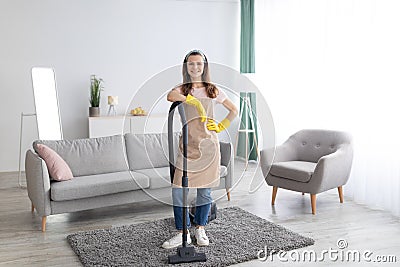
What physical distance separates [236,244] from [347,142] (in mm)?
1747

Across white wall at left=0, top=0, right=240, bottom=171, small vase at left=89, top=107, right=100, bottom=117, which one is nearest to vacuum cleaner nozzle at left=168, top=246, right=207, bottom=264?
small vase at left=89, top=107, right=100, bottom=117

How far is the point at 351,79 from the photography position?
4766 mm

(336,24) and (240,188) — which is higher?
(336,24)

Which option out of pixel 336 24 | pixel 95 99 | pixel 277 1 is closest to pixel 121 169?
pixel 95 99

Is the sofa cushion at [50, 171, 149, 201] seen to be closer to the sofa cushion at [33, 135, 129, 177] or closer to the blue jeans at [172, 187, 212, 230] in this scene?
the sofa cushion at [33, 135, 129, 177]

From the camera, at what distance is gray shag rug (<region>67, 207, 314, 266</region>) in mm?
3086

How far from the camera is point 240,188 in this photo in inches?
206

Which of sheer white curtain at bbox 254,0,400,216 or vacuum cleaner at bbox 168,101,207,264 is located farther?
sheer white curtain at bbox 254,0,400,216

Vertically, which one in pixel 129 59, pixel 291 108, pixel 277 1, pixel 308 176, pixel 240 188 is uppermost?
pixel 277 1

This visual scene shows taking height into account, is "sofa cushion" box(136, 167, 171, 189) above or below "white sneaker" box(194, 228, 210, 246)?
above

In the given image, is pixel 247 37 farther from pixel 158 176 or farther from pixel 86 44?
pixel 158 176

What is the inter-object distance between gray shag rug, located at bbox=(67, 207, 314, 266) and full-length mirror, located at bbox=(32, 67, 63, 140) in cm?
217

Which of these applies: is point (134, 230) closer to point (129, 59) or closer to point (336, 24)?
point (336, 24)

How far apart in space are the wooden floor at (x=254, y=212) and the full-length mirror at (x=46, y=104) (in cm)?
77
